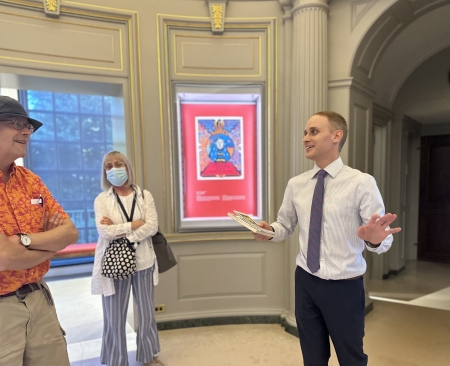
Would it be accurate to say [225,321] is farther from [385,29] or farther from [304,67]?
[385,29]

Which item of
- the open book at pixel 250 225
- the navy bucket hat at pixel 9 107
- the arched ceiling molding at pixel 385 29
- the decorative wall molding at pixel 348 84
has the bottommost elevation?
the open book at pixel 250 225

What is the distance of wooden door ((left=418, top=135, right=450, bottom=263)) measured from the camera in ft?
16.2

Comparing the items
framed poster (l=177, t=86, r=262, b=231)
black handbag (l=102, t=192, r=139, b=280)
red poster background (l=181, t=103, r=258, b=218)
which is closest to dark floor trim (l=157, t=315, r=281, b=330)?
framed poster (l=177, t=86, r=262, b=231)

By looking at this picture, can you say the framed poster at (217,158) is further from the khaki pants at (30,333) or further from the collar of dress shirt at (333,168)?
the khaki pants at (30,333)

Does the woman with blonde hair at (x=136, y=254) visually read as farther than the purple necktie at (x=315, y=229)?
Yes

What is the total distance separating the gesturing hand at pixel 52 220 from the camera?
4.83ft

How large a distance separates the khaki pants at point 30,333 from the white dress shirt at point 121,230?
657mm

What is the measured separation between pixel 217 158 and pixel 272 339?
1.79 meters

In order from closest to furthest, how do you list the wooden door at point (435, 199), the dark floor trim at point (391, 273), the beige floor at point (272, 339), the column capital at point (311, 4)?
1. the beige floor at point (272, 339)
2. the column capital at point (311, 4)
3. the dark floor trim at point (391, 273)
4. the wooden door at point (435, 199)

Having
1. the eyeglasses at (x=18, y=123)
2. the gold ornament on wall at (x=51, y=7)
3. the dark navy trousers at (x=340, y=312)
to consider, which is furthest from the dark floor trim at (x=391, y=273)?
the gold ornament on wall at (x=51, y=7)

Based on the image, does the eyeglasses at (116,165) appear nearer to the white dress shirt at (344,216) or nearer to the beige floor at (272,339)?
the white dress shirt at (344,216)

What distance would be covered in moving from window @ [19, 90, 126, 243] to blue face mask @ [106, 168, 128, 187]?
3.64 m

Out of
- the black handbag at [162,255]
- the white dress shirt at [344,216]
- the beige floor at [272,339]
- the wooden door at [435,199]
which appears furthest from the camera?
the wooden door at [435,199]

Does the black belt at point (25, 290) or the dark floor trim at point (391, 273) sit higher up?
the black belt at point (25, 290)
